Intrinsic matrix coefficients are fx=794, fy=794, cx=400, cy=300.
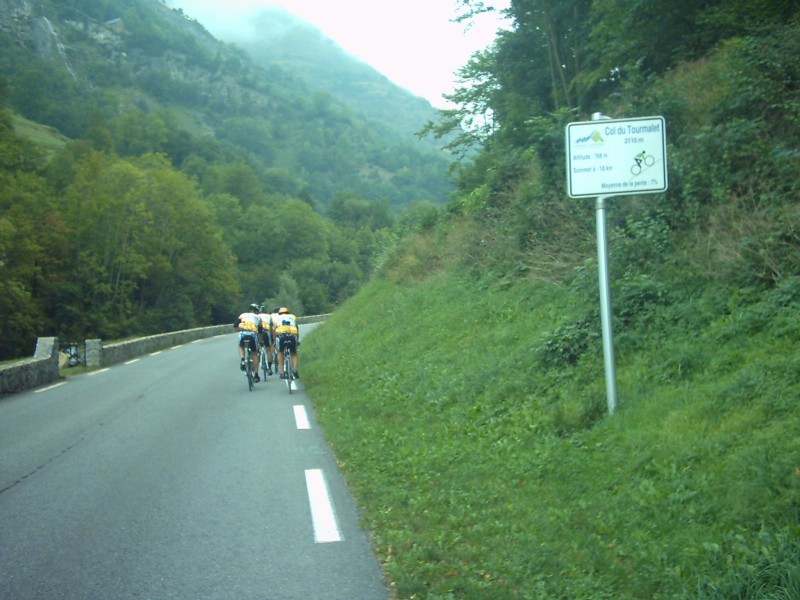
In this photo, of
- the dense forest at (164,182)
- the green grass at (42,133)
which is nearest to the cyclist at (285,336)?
the dense forest at (164,182)

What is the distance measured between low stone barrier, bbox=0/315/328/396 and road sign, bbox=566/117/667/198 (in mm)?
13454

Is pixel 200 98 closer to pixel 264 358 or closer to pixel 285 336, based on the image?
pixel 264 358

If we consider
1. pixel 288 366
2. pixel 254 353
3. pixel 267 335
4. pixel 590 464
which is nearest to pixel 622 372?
pixel 590 464

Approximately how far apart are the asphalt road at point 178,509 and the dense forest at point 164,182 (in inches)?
984

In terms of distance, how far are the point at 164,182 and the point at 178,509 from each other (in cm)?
7015

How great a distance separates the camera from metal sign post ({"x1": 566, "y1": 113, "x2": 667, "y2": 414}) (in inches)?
309

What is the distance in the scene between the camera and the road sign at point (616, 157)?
7.86 metres

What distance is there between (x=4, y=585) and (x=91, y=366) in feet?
67.2

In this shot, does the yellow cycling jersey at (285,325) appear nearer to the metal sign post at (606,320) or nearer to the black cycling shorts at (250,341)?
the black cycling shorts at (250,341)

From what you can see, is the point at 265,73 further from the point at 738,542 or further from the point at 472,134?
the point at 738,542

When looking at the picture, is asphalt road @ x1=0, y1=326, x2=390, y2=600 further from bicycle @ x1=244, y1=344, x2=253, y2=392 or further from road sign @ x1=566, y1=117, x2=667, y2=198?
road sign @ x1=566, y1=117, x2=667, y2=198

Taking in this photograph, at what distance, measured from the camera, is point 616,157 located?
312 inches

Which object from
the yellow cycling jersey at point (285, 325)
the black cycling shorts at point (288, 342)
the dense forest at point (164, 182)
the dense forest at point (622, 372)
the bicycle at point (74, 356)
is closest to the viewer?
the dense forest at point (622, 372)

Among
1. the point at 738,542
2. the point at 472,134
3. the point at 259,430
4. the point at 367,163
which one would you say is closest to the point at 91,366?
the point at 259,430
